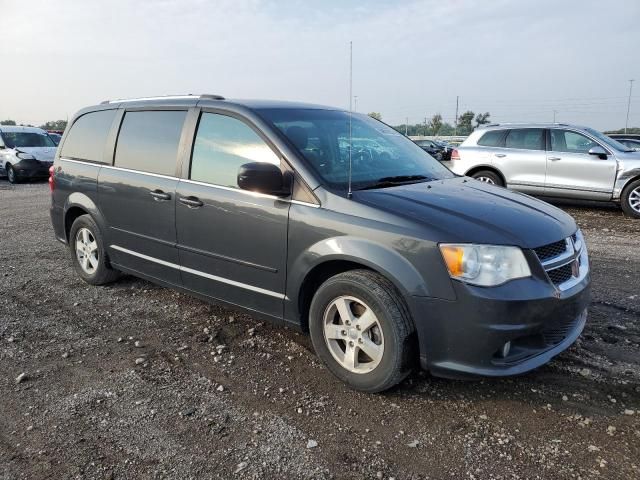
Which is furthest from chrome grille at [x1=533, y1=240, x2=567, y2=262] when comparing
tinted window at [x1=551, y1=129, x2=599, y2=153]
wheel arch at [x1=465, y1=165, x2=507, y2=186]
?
wheel arch at [x1=465, y1=165, x2=507, y2=186]

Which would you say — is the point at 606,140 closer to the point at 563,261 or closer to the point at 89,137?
the point at 563,261

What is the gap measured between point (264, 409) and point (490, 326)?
136cm

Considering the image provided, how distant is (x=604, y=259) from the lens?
20.3ft

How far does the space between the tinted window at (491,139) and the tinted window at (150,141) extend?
7.87 m

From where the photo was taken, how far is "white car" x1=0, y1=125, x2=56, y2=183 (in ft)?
53.6

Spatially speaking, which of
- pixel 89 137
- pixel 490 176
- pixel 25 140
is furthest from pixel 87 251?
pixel 25 140

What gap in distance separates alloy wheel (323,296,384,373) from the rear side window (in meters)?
2.93

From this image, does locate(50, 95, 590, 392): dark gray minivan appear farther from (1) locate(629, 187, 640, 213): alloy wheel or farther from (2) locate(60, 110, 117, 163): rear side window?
(1) locate(629, 187, 640, 213): alloy wheel

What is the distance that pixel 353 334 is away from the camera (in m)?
3.14

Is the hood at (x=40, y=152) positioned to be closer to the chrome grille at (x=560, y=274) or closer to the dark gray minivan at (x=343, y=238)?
the dark gray minivan at (x=343, y=238)

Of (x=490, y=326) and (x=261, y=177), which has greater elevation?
(x=261, y=177)

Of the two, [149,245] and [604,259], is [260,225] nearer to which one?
[149,245]

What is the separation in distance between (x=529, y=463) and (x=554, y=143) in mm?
8612

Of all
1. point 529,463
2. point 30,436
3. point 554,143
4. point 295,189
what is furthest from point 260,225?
point 554,143
